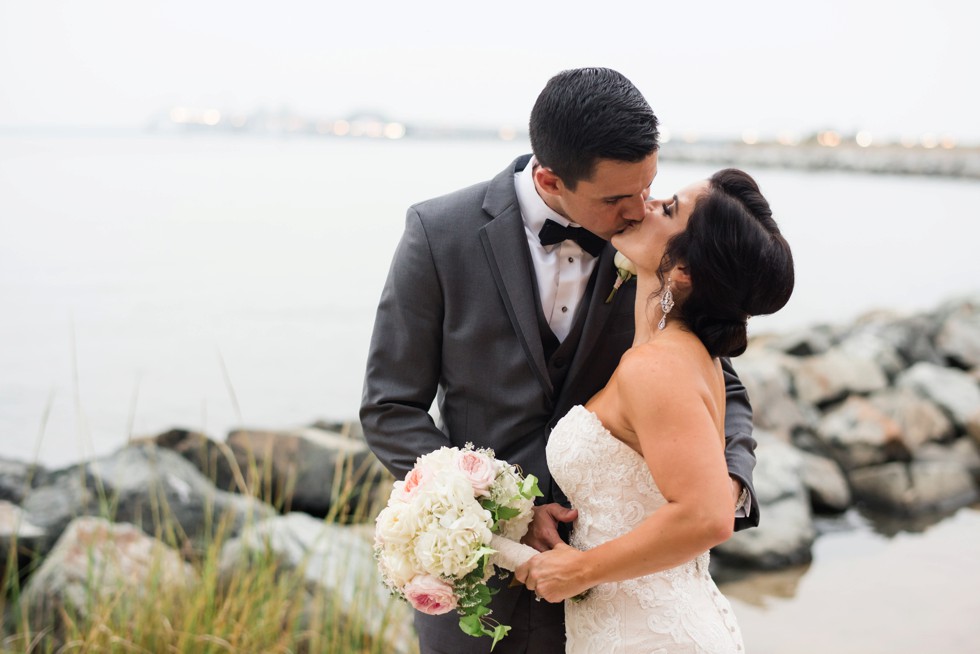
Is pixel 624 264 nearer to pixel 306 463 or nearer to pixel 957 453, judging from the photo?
pixel 306 463

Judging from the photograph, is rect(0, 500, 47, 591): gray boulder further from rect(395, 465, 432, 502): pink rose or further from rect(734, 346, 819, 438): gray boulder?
rect(734, 346, 819, 438): gray boulder

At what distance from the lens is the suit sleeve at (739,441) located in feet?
6.81

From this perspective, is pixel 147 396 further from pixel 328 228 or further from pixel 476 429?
pixel 476 429

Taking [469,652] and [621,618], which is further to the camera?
[469,652]

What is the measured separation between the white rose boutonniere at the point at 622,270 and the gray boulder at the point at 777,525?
11.6 ft

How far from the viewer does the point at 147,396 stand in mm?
8531

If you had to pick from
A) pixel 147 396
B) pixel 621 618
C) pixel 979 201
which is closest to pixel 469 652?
pixel 621 618

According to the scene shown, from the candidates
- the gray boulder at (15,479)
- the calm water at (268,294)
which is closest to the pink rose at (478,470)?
the calm water at (268,294)

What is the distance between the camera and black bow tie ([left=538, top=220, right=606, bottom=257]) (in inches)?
82.0

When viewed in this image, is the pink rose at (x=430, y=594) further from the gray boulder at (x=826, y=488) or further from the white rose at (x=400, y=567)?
the gray boulder at (x=826, y=488)

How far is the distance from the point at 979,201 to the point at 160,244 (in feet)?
47.9

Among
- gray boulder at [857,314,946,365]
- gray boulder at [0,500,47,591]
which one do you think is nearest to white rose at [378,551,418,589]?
gray boulder at [0,500,47,591]

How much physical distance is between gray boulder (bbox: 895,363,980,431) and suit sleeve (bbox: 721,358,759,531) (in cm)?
536

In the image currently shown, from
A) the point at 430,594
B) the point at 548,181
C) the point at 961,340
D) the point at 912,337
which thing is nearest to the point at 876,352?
the point at 912,337
